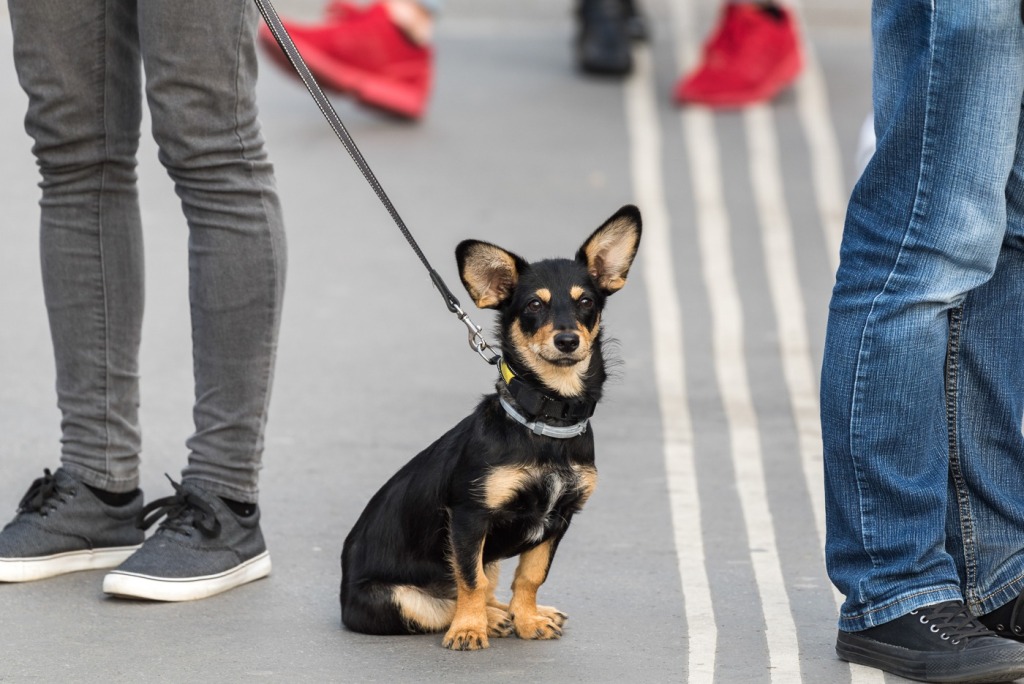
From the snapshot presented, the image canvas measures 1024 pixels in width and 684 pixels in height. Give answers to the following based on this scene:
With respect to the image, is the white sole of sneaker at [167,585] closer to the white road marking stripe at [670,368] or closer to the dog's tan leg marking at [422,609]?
the dog's tan leg marking at [422,609]

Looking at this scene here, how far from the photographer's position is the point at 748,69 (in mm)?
9664

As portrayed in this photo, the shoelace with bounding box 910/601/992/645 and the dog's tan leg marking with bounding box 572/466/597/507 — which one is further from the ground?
the dog's tan leg marking with bounding box 572/466/597/507

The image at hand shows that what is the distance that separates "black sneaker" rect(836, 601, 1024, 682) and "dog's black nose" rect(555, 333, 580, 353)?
0.88m

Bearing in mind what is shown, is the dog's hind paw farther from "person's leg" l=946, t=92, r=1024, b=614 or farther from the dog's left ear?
"person's leg" l=946, t=92, r=1024, b=614

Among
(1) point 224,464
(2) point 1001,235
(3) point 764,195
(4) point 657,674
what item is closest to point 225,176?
(1) point 224,464

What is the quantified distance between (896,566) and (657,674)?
0.57m

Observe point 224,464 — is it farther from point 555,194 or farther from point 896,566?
point 555,194

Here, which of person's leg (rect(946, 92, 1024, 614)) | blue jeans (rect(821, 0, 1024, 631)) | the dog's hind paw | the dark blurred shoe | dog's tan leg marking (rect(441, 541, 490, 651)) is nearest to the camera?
blue jeans (rect(821, 0, 1024, 631))

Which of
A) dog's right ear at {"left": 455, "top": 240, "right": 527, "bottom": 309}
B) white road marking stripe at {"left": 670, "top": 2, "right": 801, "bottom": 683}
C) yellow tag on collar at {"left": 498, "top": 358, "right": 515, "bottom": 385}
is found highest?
dog's right ear at {"left": 455, "top": 240, "right": 527, "bottom": 309}

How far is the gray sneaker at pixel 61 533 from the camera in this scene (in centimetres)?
392

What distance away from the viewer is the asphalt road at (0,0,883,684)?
11.9 ft

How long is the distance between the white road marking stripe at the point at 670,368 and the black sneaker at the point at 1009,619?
0.62 m

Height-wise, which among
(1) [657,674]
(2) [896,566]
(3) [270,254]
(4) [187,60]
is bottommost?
(1) [657,674]

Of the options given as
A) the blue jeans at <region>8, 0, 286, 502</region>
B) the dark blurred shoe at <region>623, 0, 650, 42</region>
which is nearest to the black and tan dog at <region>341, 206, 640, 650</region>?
the blue jeans at <region>8, 0, 286, 502</region>
